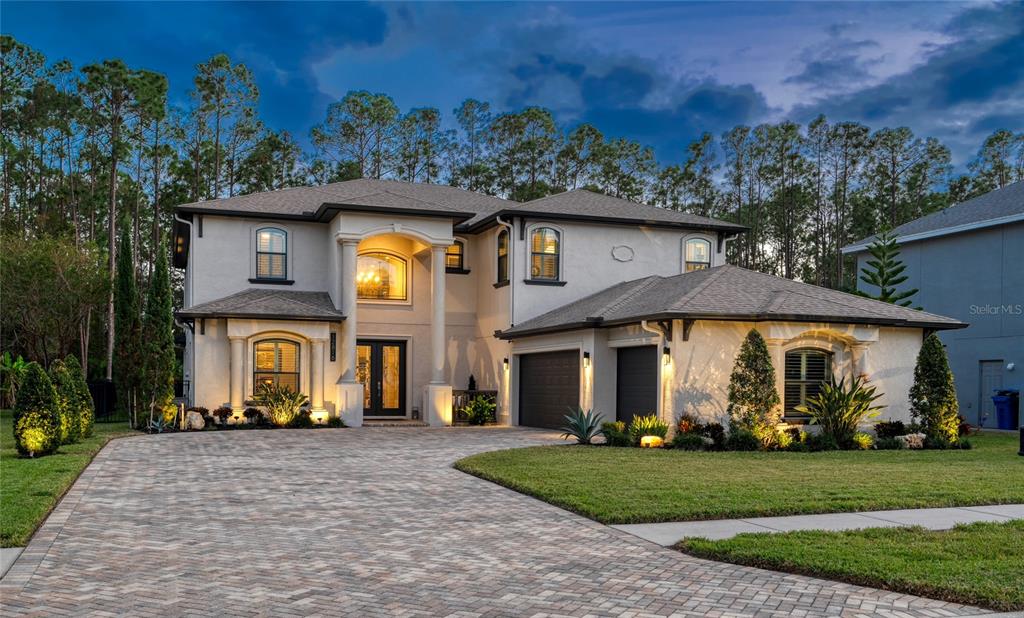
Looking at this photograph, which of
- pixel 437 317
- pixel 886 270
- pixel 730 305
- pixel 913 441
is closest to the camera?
pixel 913 441

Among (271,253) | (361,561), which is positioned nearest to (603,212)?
(271,253)

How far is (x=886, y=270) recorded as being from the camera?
28359 mm

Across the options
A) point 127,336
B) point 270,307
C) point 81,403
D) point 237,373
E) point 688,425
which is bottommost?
point 688,425

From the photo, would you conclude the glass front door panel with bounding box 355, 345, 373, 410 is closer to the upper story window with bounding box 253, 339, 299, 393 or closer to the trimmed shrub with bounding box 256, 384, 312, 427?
the upper story window with bounding box 253, 339, 299, 393

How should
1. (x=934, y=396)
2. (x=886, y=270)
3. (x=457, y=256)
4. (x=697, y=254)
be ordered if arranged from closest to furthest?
(x=934, y=396)
(x=697, y=254)
(x=457, y=256)
(x=886, y=270)

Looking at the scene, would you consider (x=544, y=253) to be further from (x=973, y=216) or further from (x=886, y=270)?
(x=973, y=216)

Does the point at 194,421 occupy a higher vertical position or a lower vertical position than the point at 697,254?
lower

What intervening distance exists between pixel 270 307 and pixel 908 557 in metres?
18.7

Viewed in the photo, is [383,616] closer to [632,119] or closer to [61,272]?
[61,272]

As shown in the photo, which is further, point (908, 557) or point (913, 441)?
point (913, 441)

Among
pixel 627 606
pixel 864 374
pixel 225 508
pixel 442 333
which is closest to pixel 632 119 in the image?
pixel 442 333

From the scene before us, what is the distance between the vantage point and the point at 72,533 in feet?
27.3

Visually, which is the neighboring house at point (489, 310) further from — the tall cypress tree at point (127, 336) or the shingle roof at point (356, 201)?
the tall cypress tree at point (127, 336)

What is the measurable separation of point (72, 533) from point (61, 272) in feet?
84.2
